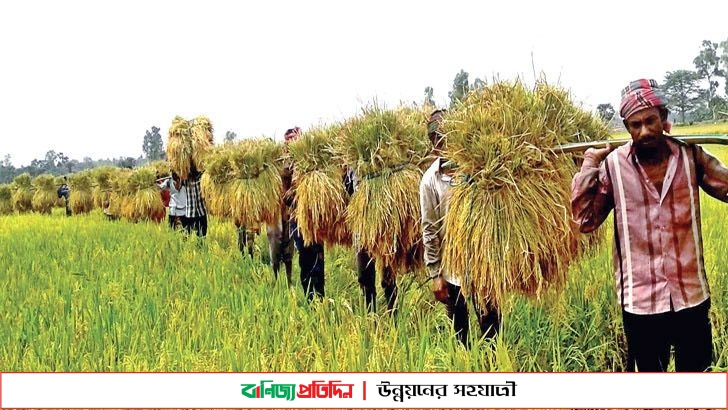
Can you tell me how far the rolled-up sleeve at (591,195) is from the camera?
1785 millimetres

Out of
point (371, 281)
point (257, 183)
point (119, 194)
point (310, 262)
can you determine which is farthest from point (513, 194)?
point (119, 194)

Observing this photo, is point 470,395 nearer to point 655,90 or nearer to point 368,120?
point 655,90

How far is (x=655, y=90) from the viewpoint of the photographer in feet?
5.52

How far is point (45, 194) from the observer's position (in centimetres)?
1593

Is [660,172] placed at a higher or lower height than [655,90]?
lower

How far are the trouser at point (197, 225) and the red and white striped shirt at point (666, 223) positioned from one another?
5.59 m

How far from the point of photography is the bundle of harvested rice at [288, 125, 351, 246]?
353cm

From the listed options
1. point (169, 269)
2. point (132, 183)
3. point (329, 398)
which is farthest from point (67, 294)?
point (132, 183)

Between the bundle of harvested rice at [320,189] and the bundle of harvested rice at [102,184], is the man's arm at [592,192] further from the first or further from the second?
the bundle of harvested rice at [102,184]

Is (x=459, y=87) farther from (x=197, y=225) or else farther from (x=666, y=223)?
(x=197, y=225)

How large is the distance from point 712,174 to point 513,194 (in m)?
0.62

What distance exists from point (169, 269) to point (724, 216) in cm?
485

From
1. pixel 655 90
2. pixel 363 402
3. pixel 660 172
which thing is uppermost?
pixel 655 90

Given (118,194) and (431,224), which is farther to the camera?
(118,194)
